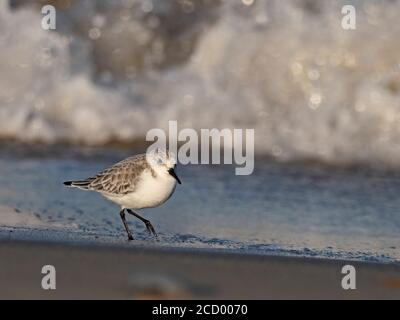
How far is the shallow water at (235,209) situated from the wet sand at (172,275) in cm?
24

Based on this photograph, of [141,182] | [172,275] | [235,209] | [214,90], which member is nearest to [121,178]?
[141,182]

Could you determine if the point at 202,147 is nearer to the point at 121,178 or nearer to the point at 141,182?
the point at 121,178

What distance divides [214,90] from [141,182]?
3991 mm

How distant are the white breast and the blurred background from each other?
1.26m

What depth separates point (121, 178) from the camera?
6570 millimetres

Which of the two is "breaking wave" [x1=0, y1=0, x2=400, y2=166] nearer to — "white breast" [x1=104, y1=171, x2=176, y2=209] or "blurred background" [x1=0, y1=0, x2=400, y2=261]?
"blurred background" [x1=0, y1=0, x2=400, y2=261]

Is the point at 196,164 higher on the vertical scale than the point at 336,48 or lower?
lower

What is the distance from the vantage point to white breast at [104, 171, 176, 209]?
20.9ft

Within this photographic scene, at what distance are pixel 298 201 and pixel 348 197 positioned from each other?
467 mm
